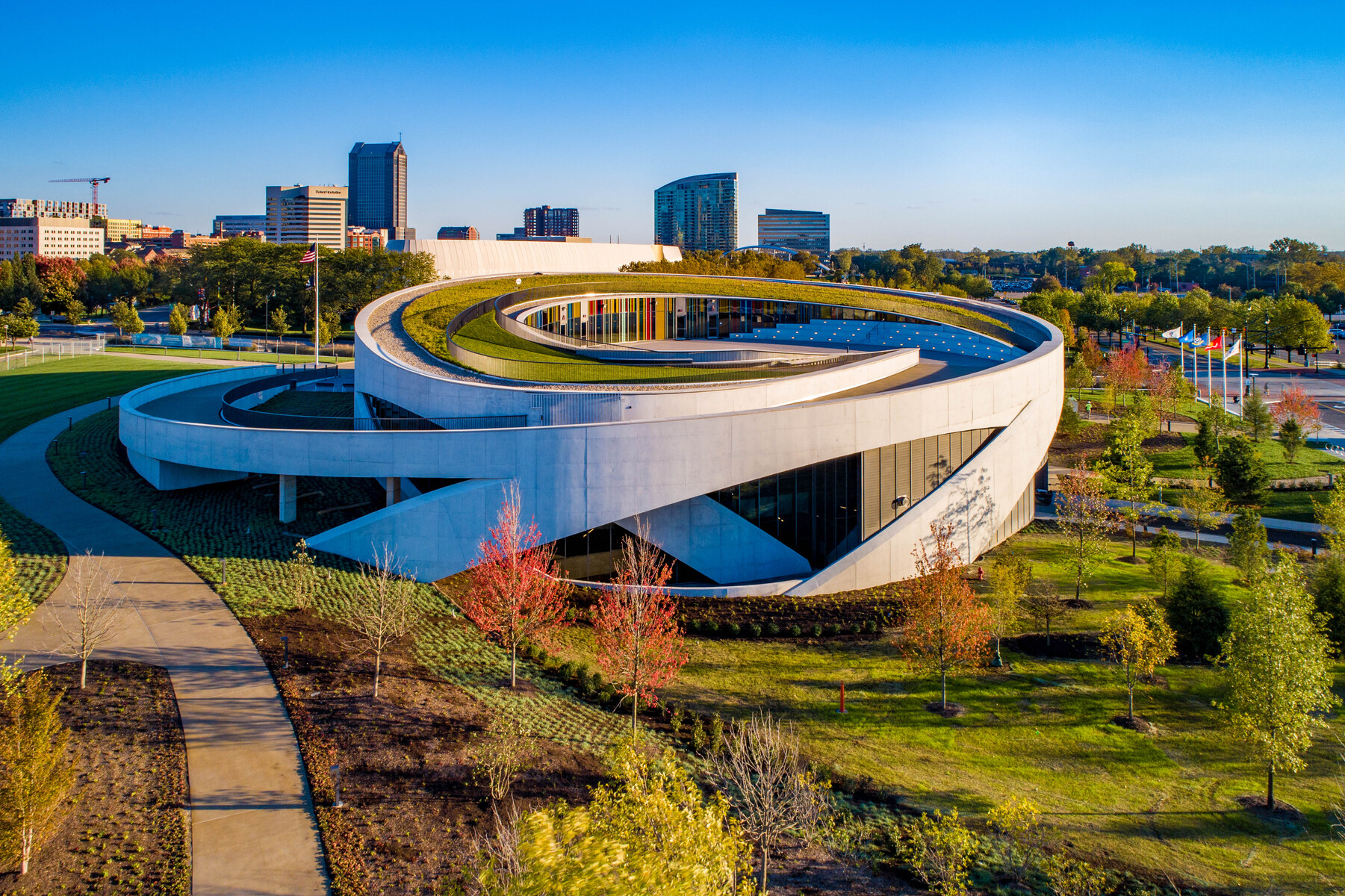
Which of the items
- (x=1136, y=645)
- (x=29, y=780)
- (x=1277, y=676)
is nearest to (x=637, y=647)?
(x=29, y=780)

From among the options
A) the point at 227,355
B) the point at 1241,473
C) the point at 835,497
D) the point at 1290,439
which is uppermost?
the point at 227,355

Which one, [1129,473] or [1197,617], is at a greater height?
[1129,473]

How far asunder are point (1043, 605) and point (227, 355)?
61.6m

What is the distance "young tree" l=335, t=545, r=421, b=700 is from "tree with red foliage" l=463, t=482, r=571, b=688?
153cm

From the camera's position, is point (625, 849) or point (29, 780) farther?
point (29, 780)

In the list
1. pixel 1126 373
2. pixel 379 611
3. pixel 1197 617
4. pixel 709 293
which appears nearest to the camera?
pixel 379 611

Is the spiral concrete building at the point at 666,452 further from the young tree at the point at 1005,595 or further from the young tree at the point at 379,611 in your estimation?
the young tree at the point at 1005,595

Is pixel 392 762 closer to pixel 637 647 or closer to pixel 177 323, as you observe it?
pixel 637 647

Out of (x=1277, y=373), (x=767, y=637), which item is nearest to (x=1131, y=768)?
(x=767, y=637)

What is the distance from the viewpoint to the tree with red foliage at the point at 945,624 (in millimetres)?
19719

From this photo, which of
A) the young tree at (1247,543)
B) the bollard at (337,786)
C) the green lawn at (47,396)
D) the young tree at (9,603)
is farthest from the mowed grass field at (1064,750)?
the green lawn at (47,396)

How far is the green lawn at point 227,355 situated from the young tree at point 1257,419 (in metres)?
57.0

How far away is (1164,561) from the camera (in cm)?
2620

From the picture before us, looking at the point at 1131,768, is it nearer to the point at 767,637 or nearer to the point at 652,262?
the point at 767,637
